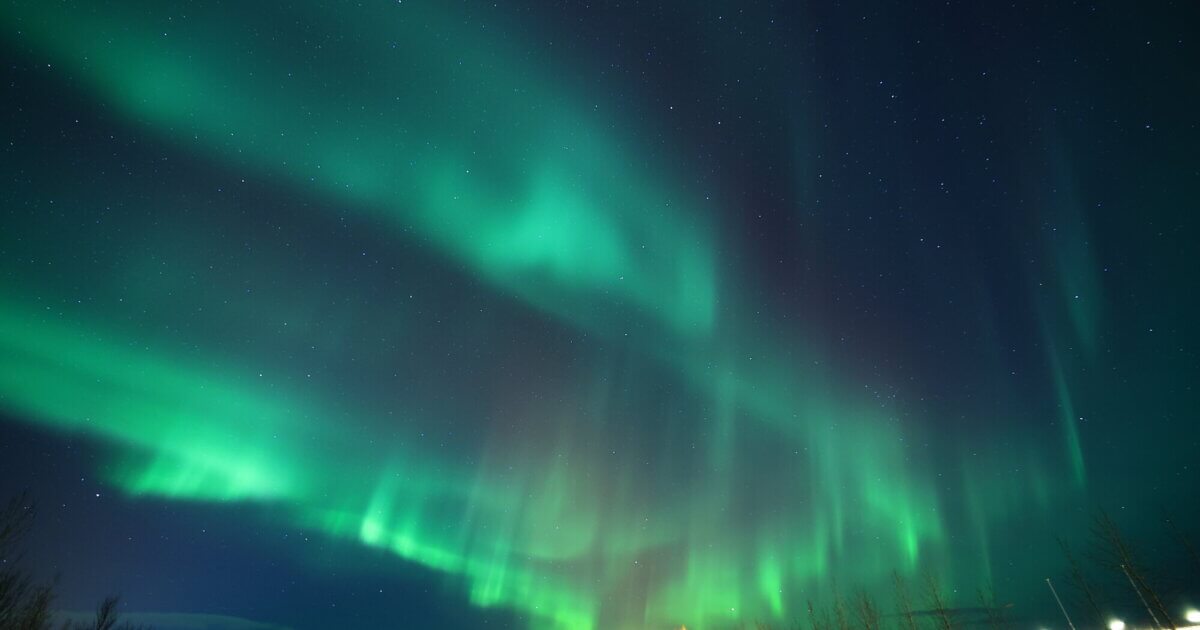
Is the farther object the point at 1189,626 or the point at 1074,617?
the point at 1074,617

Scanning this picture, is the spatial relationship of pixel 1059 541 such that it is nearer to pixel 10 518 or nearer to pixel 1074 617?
pixel 10 518

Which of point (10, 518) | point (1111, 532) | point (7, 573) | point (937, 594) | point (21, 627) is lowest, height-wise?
point (21, 627)

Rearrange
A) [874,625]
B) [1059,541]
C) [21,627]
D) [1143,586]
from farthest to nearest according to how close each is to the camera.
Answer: [874,625], [1059,541], [21,627], [1143,586]

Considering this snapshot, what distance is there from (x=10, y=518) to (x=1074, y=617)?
819 feet

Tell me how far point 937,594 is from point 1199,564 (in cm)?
1647

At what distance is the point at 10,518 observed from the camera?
1140 inches

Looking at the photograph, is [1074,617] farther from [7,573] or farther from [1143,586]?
[7,573]

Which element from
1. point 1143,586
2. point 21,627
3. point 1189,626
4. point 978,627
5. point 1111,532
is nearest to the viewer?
point 1143,586

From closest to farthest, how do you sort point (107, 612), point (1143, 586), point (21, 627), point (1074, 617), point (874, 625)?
point (1143, 586) < point (21, 627) < point (107, 612) < point (874, 625) < point (1074, 617)

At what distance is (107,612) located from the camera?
4219 cm

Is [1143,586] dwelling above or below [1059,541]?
below

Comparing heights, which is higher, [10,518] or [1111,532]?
[1111,532]

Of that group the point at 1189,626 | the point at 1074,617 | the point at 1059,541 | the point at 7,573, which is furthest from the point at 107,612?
the point at 1074,617

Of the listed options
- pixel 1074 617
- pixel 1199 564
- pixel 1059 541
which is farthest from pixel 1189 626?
pixel 1074 617
